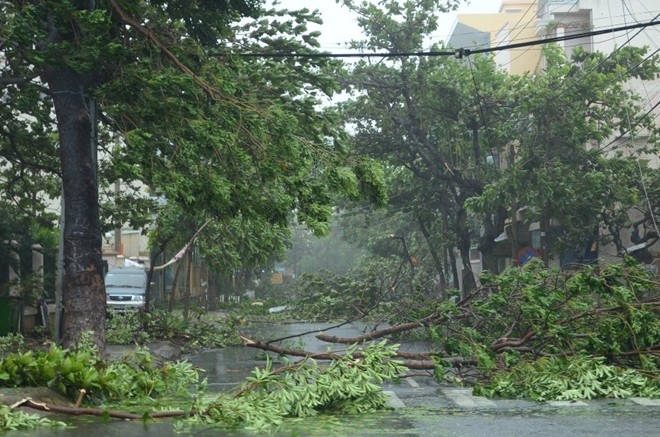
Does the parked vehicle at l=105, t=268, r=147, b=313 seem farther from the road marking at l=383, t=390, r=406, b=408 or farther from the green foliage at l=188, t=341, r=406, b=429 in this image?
the green foliage at l=188, t=341, r=406, b=429

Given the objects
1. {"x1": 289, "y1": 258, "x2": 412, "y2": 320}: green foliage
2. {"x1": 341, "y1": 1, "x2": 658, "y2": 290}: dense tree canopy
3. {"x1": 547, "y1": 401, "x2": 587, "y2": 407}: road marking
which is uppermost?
{"x1": 341, "y1": 1, "x2": 658, "y2": 290}: dense tree canopy

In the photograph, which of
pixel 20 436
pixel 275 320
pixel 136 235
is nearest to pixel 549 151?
pixel 275 320

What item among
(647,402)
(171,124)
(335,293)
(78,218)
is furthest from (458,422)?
(335,293)

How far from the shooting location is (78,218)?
608 inches

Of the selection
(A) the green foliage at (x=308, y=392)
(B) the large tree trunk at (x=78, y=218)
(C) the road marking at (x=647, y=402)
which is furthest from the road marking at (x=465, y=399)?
(B) the large tree trunk at (x=78, y=218)

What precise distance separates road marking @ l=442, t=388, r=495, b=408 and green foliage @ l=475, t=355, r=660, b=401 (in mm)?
196

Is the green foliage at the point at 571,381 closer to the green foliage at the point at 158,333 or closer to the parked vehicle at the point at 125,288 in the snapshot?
the green foliage at the point at 158,333

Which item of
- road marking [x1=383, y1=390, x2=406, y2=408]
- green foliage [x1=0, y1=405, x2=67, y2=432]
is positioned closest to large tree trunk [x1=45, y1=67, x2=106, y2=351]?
road marking [x1=383, y1=390, x2=406, y2=408]

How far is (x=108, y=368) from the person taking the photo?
36.2 ft

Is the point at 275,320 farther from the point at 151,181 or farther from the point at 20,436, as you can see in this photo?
the point at 20,436

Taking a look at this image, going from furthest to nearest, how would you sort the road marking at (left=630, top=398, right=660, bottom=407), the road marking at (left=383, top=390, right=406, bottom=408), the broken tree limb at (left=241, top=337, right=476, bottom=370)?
the broken tree limb at (left=241, top=337, right=476, bottom=370) → the road marking at (left=383, top=390, right=406, bottom=408) → the road marking at (left=630, top=398, right=660, bottom=407)

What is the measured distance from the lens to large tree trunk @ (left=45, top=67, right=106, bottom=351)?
15352 millimetres

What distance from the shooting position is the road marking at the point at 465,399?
12.0 meters

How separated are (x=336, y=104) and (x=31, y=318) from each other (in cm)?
1599
